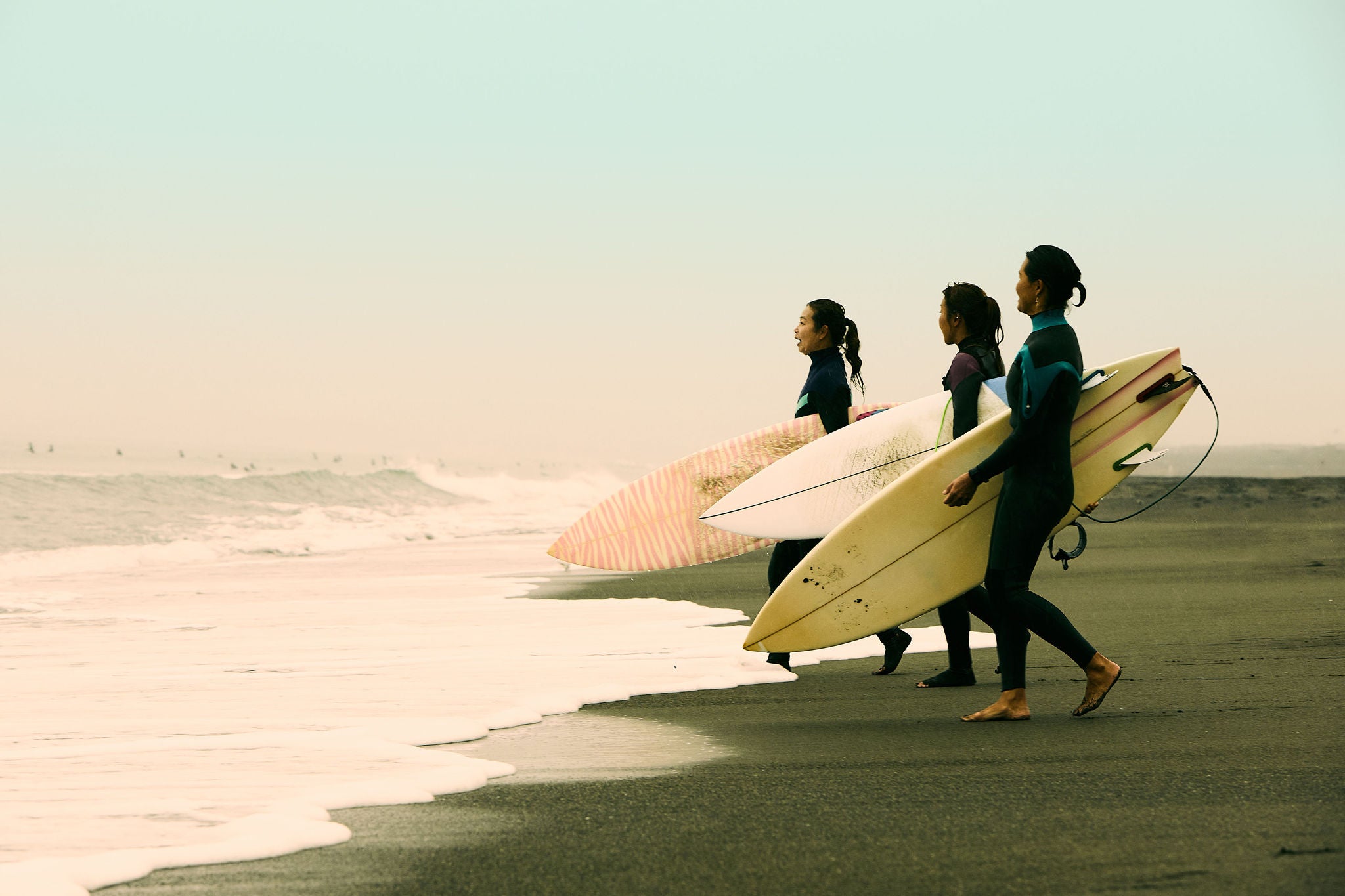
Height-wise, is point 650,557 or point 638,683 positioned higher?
point 650,557

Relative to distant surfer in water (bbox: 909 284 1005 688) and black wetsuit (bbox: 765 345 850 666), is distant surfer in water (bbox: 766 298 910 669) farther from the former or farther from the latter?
distant surfer in water (bbox: 909 284 1005 688)

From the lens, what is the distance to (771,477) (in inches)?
222

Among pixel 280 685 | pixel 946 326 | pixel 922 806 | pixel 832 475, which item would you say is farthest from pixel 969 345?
pixel 280 685

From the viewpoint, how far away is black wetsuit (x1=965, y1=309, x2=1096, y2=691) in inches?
154

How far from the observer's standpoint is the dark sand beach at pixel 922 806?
7.73 feet

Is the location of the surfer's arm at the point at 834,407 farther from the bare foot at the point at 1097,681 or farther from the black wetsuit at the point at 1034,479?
the bare foot at the point at 1097,681

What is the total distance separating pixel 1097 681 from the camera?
12.8 ft

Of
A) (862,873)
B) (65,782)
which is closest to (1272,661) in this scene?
(862,873)

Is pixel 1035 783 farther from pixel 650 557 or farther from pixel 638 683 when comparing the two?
pixel 650 557

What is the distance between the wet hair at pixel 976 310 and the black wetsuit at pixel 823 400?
832 millimetres

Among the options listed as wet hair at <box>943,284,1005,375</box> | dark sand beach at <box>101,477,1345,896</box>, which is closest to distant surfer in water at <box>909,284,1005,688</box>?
wet hair at <box>943,284,1005,375</box>

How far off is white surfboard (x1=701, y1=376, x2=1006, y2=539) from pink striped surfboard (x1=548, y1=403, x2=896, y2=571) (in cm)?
48

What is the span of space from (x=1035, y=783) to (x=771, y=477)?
2.68 metres

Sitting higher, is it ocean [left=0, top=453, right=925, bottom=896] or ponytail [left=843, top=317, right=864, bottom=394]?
ponytail [left=843, top=317, right=864, bottom=394]
